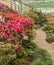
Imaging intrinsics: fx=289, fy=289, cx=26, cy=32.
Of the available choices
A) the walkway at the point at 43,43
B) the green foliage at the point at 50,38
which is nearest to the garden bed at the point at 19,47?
the walkway at the point at 43,43

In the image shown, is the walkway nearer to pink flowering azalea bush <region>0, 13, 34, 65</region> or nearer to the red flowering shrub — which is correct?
pink flowering azalea bush <region>0, 13, 34, 65</region>

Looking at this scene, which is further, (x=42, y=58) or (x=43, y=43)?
(x=43, y=43)

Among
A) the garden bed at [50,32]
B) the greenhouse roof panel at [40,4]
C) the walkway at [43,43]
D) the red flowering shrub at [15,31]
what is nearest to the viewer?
the red flowering shrub at [15,31]

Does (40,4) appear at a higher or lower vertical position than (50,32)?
higher

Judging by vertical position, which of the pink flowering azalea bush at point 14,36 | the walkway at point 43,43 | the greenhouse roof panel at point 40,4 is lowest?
the walkway at point 43,43

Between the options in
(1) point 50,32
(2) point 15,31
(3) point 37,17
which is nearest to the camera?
(2) point 15,31

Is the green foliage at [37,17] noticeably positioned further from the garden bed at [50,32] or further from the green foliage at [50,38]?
the green foliage at [50,38]

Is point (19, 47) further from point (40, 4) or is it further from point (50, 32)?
point (40, 4)

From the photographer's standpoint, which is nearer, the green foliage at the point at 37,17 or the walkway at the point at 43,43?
the walkway at the point at 43,43

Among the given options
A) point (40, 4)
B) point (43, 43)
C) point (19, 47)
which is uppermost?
point (19, 47)

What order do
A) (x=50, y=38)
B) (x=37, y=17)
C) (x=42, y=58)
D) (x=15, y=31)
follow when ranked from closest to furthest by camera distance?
(x=15, y=31), (x=42, y=58), (x=50, y=38), (x=37, y=17)

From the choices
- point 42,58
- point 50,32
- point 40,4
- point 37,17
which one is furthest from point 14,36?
point 40,4

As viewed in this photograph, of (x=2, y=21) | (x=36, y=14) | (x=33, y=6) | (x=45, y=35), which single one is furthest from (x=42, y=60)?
(x=33, y=6)

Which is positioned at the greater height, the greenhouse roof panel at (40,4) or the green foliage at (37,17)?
the greenhouse roof panel at (40,4)
